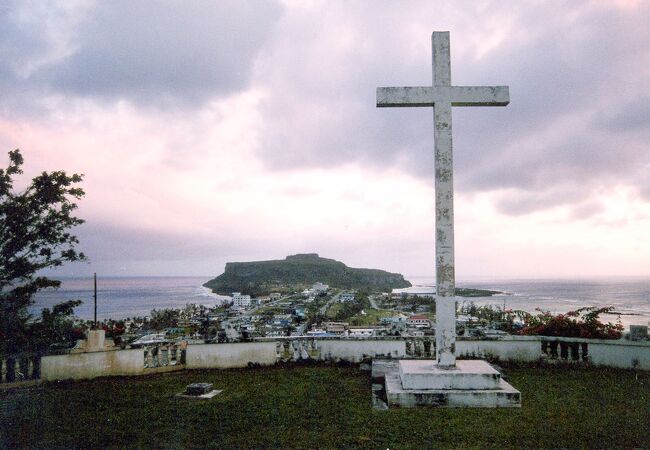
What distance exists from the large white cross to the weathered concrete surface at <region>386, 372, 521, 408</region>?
0.58 meters

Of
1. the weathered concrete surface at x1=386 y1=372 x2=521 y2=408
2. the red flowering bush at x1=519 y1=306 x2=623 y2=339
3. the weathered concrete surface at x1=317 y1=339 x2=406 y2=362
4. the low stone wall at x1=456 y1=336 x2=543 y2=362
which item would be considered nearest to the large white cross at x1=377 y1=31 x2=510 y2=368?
the weathered concrete surface at x1=386 y1=372 x2=521 y2=408

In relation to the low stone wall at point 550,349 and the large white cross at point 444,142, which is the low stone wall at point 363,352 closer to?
the low stone wall at point 550,349

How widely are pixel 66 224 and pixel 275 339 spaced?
5.53m

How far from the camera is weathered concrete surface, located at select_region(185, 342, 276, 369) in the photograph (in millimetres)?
9305

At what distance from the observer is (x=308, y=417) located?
18.8 feet

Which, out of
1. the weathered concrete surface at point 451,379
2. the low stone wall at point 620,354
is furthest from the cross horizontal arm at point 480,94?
the low stone wall at point 620,354

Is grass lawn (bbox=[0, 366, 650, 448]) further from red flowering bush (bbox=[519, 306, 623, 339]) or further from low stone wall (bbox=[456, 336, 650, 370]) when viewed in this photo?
red flowering bush (bbox=[519, 306, 623, 339])

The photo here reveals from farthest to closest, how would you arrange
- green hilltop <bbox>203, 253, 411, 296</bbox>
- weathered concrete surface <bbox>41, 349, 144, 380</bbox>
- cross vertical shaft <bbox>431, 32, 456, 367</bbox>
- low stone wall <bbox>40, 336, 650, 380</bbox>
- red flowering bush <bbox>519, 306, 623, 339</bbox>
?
green hilltop <bbox>203, 253, 411, 296</bbox> < red flowering bush <bbox>519, 306, 623, 339</bbox> < low stone wall <bbox>40, 336, 650, 380</bbox> < weathered concrete surface <bbox>41, 349, 144, 380</bbox> < cross vertical shaft <bbox>431, 32, 456, 367</bbox>

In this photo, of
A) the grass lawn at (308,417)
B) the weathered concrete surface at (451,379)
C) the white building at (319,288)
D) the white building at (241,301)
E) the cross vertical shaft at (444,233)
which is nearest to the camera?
the grass lawn at (308,417)

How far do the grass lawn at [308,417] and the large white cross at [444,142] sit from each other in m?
1.33

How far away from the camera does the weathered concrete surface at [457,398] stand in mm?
6102

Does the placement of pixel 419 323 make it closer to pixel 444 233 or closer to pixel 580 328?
pixel 580 328

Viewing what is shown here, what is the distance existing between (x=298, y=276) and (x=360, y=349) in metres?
103

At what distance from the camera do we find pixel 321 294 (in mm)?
77312
